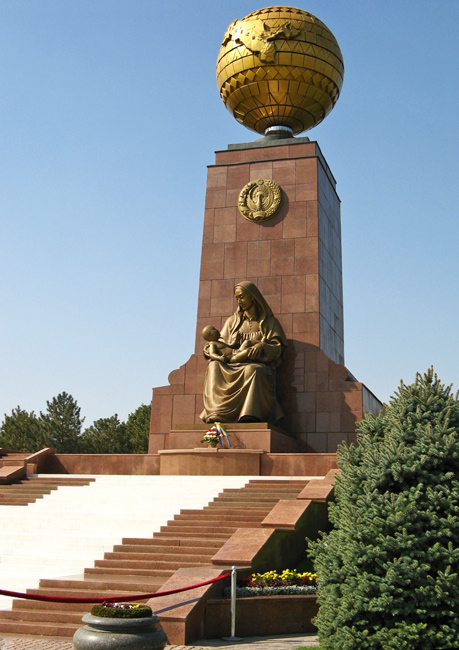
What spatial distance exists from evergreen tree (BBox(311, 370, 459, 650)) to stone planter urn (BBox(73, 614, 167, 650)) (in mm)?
1379

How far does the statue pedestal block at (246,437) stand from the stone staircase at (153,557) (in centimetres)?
291

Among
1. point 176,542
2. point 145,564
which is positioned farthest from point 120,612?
point 176,542

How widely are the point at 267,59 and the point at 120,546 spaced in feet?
41.4

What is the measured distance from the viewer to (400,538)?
580 cm

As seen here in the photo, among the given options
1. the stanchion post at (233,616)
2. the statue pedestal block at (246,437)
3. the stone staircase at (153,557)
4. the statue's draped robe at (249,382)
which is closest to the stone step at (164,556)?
the stone staircase at (153,557)

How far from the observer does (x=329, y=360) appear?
1639cm

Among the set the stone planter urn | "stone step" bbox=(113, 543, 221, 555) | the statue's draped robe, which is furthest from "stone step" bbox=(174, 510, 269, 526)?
the statue's draped robe

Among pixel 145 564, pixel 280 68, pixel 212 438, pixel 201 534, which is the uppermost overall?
pixel 280 68

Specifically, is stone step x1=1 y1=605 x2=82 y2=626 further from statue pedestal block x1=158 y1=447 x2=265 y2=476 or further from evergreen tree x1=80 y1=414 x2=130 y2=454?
evergreen tree x1=80 y1=414 x2=130 y2=454

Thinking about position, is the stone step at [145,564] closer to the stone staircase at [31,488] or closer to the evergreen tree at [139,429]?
the stone staircase at [31,488]

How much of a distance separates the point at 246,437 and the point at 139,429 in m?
26.6

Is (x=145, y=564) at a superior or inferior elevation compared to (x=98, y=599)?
superior

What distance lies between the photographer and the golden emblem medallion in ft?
58.3

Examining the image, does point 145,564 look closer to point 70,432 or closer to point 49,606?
point 49,606
